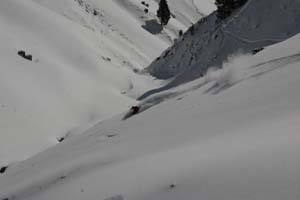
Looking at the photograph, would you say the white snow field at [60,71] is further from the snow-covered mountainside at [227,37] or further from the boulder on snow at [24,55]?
the snow-covered mountainside at [227,37]

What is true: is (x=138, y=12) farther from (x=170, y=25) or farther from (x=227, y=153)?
(x=227, y=153)

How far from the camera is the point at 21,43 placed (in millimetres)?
33500

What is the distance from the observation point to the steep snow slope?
18.1ft

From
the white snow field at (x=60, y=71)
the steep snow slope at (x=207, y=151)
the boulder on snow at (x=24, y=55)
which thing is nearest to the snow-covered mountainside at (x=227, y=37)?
the white snow field at (x=60, y=71)

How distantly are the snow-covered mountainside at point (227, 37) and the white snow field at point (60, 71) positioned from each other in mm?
3211

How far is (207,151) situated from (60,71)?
2637 centimetres

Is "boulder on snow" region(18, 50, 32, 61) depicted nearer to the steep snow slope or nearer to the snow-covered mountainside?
the snow-covered mountainside

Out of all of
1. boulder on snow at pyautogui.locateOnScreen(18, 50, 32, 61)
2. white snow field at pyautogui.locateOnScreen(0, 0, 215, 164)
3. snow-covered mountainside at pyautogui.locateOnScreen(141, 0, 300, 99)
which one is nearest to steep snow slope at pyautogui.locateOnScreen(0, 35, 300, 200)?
white snow field at pyautogui.locateOnScreen(0, 0, 215, 164)

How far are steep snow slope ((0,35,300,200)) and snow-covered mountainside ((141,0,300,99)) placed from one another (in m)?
14.7

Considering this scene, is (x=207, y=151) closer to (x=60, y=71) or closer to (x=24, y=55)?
(x=60, y=71)

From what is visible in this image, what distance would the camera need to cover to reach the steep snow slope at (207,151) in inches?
217

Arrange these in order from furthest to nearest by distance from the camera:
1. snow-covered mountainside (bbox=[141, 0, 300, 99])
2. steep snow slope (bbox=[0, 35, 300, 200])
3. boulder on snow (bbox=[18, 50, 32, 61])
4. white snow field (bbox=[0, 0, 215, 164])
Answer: boulder on snow (bbox=[18, 50, 32, 61]) → snow-covered mountainside (bbox=[141, 0, 300, 99]) → white snow field (bbox=[0, 0, 215, 164]) → steep snow slope (bbox=[0, 35, 300, 200])

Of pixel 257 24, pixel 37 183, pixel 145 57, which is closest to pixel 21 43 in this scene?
pixel 257 24

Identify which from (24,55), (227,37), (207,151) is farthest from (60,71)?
(207,151)
